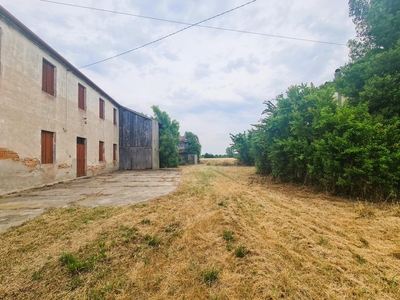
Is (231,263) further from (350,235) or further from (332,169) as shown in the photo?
(332,169)

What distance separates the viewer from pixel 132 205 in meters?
4.28

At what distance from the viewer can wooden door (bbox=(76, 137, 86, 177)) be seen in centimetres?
986

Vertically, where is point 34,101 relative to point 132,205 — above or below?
above

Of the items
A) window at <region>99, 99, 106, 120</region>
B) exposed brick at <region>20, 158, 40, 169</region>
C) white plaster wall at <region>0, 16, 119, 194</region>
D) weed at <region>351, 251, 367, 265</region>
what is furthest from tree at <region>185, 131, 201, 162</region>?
weed at <region>351, 251, 367, 265</region>

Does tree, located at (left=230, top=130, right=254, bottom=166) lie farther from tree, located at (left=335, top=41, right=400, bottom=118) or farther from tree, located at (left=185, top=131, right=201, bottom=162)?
tree, located at (left=335, top=41, right=400, bottom=118)

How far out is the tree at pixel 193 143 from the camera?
31.1m

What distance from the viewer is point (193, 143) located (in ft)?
104

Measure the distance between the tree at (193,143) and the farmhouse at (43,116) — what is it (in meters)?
18.7

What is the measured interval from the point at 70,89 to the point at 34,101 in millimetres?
2563

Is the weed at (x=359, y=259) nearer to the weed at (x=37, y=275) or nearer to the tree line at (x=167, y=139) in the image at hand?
the weed at (x=37, y=275)

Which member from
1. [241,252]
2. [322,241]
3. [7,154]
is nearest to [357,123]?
[322,241]

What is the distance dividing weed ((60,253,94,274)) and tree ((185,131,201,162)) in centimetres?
2888

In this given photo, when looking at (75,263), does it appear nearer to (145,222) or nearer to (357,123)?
(145,222)

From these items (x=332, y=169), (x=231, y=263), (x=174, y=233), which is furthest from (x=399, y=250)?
(x=332, y=169)
